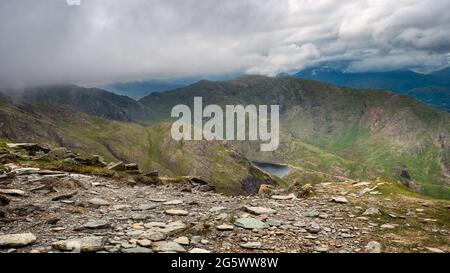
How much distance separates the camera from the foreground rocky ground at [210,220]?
1400cm

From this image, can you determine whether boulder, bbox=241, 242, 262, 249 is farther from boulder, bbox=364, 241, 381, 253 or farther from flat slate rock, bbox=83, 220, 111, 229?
flat slate rock, bbox=83, 220, 111, 229

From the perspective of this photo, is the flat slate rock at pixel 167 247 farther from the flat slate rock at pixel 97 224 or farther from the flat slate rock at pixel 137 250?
the flat slate rock at pixel 97 224

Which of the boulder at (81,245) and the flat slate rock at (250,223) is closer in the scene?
the boulder at (81,245)

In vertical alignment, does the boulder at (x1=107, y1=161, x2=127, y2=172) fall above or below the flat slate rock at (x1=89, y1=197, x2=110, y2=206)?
below

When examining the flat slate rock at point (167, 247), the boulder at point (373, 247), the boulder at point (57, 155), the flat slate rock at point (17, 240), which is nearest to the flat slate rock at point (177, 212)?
the flat slate rock at point (167, 247)

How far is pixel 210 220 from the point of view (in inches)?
680

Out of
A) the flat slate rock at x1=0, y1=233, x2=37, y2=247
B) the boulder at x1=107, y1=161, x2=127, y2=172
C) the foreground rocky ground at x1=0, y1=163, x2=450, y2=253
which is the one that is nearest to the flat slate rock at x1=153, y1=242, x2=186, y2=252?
the foreground rocky ground at x1=0, y1=163, x2=450, y2=253

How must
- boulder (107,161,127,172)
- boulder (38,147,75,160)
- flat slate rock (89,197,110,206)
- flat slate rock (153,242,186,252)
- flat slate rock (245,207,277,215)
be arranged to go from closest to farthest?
1. flat slate rock (153,242,186,252)
2. flat slate rock (245,207,277,215)
3. flat slate rock (89,197,110,206)
4. boulder (107,161,127,172)
5. boulder (38,147,75,160)

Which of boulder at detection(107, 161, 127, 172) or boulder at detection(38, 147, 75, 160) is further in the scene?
boulder at detection(38, 147, 75, 160)

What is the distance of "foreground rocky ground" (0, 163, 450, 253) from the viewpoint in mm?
14000
